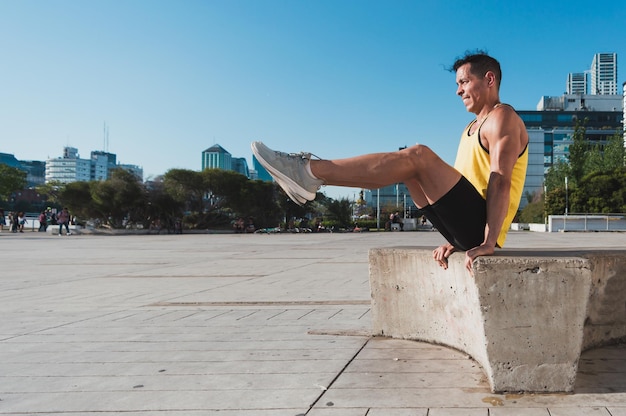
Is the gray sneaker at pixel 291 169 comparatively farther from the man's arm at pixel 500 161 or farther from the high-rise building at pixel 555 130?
the high-rise building at pixel 555 130

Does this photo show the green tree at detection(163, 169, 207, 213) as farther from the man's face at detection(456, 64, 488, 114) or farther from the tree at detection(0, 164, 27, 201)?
the man's face at detection(456, 64, 488, 114)

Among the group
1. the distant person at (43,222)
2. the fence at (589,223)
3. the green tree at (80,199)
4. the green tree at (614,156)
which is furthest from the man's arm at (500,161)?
the green tree at (614,156)

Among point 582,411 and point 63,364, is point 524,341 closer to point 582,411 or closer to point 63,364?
point 582,411

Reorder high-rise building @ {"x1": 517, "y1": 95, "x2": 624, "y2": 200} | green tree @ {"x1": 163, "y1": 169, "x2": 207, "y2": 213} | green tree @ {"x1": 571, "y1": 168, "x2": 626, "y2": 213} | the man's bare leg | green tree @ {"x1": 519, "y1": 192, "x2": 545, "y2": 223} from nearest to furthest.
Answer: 1. the man's bare leg
2. green tree @ {"x1": 163, "y1": 169, "x2": 207, "y2": 213}
3. green tree @ {"x1": 571, "y1": 168, "x2": 626, "y2": 213}
4. green tree @ {"x1": 519, "y1": 192, "x2": 545, "y2": 223}
5. high-rise building @ {"x1": 517, "y1": 95, "x2": 624, "y2": 200}

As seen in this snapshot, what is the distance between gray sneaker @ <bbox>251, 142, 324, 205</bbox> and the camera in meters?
2.74

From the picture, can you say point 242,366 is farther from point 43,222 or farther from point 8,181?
point 8,181

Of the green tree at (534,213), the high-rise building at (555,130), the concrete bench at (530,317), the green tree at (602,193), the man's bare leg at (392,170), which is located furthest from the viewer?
the high-rise building at (555,130)

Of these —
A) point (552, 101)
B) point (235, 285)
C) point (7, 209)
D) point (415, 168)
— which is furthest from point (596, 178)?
point (7, 209)

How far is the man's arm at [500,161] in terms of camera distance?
2.57 m

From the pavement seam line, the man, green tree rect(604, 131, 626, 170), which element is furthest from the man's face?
green tree rect(604, 131, 626, 170)

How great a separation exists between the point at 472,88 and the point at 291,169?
1.22 m

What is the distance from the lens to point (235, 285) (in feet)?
22.9

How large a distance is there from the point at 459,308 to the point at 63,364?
7.41 ft

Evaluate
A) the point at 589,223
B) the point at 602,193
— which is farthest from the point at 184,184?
the point at 602,193
